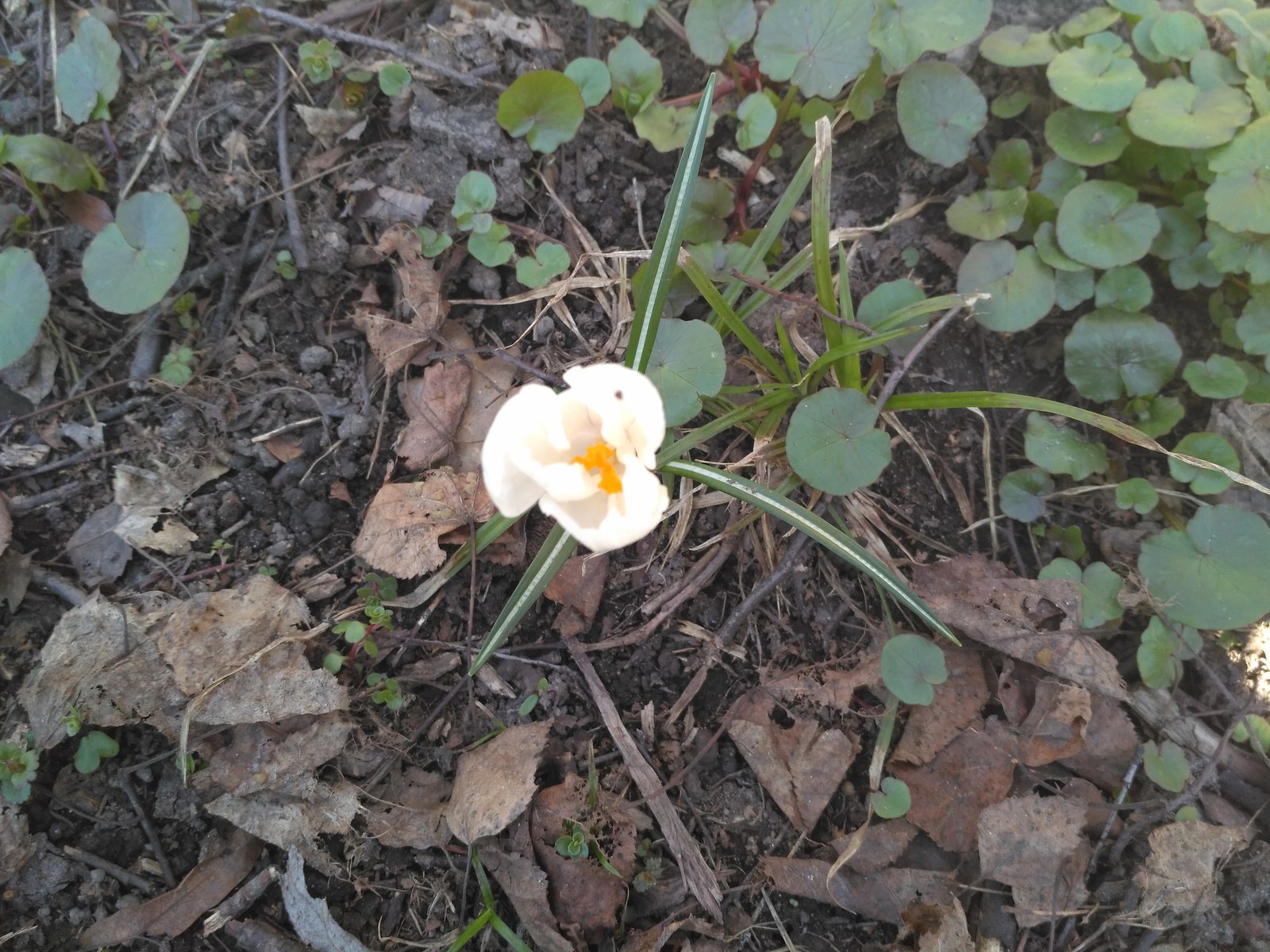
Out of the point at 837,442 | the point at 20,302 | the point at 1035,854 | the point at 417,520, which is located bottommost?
the point at 1035,854

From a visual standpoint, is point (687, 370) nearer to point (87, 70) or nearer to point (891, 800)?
point (891, 800)

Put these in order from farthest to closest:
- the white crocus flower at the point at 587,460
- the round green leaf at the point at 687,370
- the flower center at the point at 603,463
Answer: the round green leaf at the point at 687,370 < the flower center at the point at 603,463 < the white crocus flower at the point at 587,460

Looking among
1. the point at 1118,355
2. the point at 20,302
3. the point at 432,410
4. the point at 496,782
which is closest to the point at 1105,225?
the point at 1118,355

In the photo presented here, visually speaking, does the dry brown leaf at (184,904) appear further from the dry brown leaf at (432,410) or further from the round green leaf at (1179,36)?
the round green leaf at (1179,36)

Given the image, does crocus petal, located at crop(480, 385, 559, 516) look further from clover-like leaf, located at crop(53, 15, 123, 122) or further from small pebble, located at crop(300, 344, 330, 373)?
clover-like leaf, located at crop(53, 15, 123, 122)

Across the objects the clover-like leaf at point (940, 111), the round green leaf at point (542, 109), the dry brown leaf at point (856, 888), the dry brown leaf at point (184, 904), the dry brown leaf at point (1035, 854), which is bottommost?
the dry brown leaf at point (184, 904)

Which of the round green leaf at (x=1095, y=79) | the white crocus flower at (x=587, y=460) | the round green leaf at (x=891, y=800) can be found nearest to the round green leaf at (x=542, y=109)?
the white crocus flower at (x=587, y=460)

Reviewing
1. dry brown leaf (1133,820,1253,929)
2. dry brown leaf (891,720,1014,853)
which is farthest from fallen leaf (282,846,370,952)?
dry brown leaf (1133,820,1253,929)
